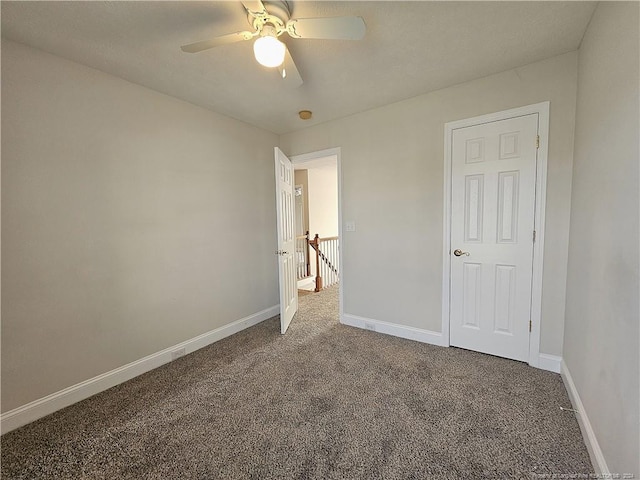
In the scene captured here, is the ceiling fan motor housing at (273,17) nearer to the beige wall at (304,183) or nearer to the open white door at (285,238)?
the open white door at (285,238)

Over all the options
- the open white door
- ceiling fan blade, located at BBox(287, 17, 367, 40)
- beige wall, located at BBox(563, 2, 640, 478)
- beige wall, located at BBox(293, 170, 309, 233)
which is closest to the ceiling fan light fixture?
ceiling fan blade, located at BBox(287, 17, 367, 40)

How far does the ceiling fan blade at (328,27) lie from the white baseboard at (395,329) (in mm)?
2491

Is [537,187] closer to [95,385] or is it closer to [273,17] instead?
[273,17]

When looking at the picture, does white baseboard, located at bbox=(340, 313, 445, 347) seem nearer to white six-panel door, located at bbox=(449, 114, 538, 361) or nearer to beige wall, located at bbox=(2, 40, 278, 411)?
white six-panel door, located at bbox=(449, 114, 538, 361)

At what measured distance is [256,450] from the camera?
55.7 inches

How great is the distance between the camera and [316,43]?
5.61 feet

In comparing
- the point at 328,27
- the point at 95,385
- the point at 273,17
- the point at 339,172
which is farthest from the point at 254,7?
the point at 95,385

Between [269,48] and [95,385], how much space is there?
2.58 meters

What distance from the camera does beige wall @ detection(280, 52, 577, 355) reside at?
1953 mm

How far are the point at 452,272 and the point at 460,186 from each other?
0.79 m

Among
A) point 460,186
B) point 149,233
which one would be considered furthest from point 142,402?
point 460,186

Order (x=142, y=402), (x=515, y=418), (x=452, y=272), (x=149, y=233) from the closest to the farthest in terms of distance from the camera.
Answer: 1. (x=515, y=418)
2. (x=142, y=402)
3. (x=149, y=233)
4. (x=452, y=272)

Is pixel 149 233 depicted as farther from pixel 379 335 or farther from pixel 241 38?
pixel 379 335

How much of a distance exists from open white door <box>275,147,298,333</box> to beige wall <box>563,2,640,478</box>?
93.1 inches
